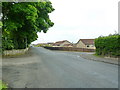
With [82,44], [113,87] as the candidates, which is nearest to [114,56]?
[113,87]

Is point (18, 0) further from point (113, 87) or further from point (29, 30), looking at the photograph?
point (113, 87)

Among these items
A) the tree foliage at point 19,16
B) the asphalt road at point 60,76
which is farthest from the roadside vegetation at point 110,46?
the tree foliage at point 19,16

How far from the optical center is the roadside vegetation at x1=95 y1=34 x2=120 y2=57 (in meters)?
12.4

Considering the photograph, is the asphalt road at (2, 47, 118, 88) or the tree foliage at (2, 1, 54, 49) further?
the tree foliage at (2, 1, 54, 49)

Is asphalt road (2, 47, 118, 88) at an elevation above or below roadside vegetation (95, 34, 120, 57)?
below

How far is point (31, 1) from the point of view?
1268 centimetres

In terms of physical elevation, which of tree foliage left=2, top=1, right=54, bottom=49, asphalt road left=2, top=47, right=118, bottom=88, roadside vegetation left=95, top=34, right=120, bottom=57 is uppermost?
tree foliage left=2, top=1, right=54, bottom=49

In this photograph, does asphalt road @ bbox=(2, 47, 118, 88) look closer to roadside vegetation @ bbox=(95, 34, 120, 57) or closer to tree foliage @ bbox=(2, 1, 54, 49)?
roadside vegetation @ bbox=(95, 34, 120, 57)

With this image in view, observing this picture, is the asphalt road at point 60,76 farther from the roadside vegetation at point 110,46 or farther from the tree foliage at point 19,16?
the tree foliage at point 19,16

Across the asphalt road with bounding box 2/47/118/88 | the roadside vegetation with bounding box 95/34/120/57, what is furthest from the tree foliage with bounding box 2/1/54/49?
the roadside vegetation with bounding box 95/34/120/57

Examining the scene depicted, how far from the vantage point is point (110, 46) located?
1352cm

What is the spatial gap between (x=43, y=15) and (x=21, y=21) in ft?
16.6

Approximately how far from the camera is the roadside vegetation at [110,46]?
12.4m

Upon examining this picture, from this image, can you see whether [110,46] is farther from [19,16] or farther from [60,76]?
[19,16]
